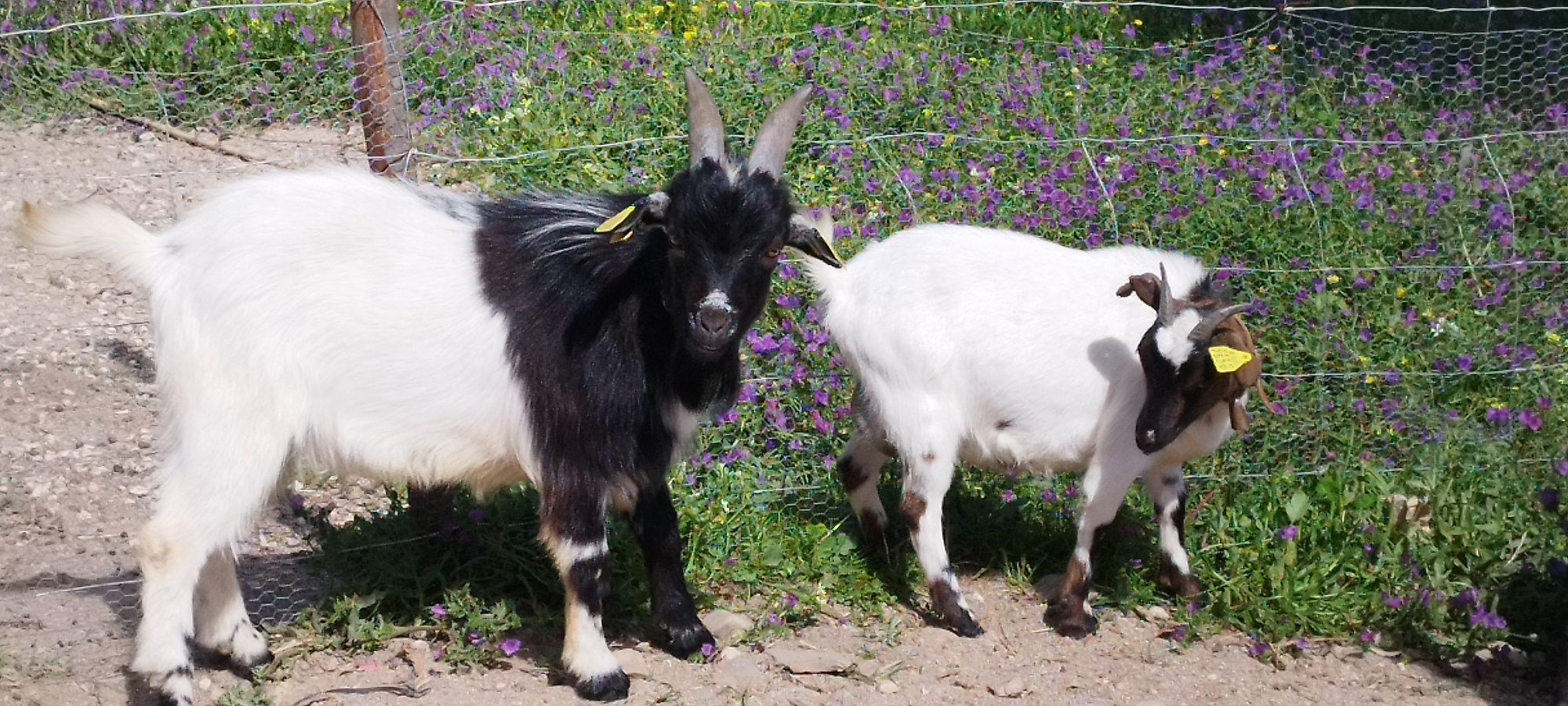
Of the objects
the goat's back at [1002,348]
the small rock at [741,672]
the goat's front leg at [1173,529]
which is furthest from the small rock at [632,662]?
the goat's front leg at [1173,529]

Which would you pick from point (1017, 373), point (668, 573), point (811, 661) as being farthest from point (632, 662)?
point (1017, 373)

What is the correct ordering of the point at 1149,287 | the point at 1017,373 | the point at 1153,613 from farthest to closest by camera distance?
1. the point at 1153,613
2. the point at 1017,373
3. the point at 1149,287

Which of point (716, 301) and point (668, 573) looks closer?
point (716, 301)

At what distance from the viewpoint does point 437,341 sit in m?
4.13

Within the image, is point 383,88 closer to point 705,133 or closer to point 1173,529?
point 705,133

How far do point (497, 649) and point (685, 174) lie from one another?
1.54m

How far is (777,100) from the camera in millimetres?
6836

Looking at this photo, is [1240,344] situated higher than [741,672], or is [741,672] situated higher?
[1240,344]

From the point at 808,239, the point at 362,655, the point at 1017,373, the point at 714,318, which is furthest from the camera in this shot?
the point at 1017,373

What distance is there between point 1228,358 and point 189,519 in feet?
9.53

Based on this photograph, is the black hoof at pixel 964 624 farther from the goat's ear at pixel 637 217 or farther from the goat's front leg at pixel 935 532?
the goat's ear at pixel 637 217

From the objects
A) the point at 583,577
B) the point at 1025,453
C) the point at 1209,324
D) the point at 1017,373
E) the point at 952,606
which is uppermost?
the point at 1209,324

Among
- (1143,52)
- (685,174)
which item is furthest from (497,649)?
(1143,52)

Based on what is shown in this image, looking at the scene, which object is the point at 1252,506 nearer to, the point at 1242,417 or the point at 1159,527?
the point at 1159,527
